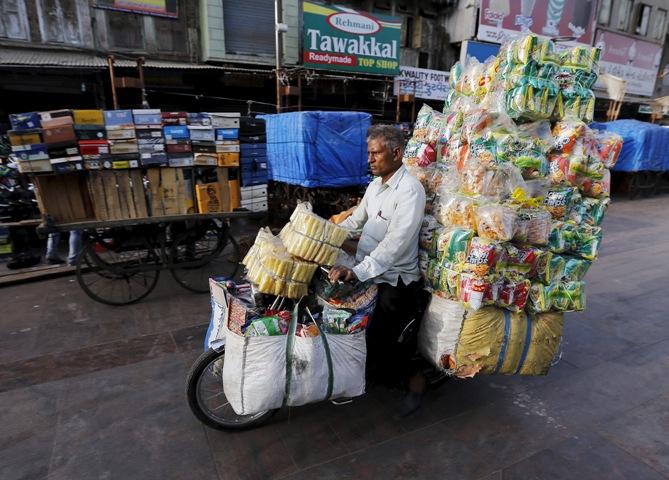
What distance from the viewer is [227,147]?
183 inches

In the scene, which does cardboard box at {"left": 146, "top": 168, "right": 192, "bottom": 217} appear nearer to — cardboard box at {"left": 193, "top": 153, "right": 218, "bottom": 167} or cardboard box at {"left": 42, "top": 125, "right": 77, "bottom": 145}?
cardboard box at {"left": 193, "top": 153, "right": 218, "bottom": 167}

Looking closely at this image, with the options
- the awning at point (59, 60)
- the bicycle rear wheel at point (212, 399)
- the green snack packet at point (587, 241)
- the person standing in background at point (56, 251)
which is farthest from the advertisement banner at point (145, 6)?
the green snack packet at point (587, 241)

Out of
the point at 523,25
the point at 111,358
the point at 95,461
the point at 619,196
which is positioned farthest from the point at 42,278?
the point at 523,25

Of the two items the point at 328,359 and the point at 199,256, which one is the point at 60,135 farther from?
the point at 328,359

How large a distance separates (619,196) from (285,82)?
1179 centimetres

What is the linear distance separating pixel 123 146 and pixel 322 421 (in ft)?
11.1

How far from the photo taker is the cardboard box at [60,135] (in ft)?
12.6

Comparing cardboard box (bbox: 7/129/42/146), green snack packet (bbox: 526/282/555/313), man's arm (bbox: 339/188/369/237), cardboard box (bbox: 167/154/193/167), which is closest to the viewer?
green snack packet (bbox: 526/282/555/313)

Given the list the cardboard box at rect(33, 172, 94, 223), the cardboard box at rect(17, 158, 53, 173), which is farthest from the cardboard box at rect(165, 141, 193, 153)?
the cardboard box at rect(17, 158, 53, 173)

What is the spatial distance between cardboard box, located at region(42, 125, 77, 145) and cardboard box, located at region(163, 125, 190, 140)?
84 cm

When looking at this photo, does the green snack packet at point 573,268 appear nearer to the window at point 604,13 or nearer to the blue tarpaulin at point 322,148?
the blue tarpaulin at point 322,148

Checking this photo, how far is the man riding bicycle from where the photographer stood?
94.2 inches

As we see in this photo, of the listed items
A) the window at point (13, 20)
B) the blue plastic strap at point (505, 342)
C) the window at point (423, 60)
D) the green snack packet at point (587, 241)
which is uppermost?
the window at point (423, 60)

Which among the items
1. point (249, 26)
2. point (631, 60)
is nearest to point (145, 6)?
point (249, 26)
